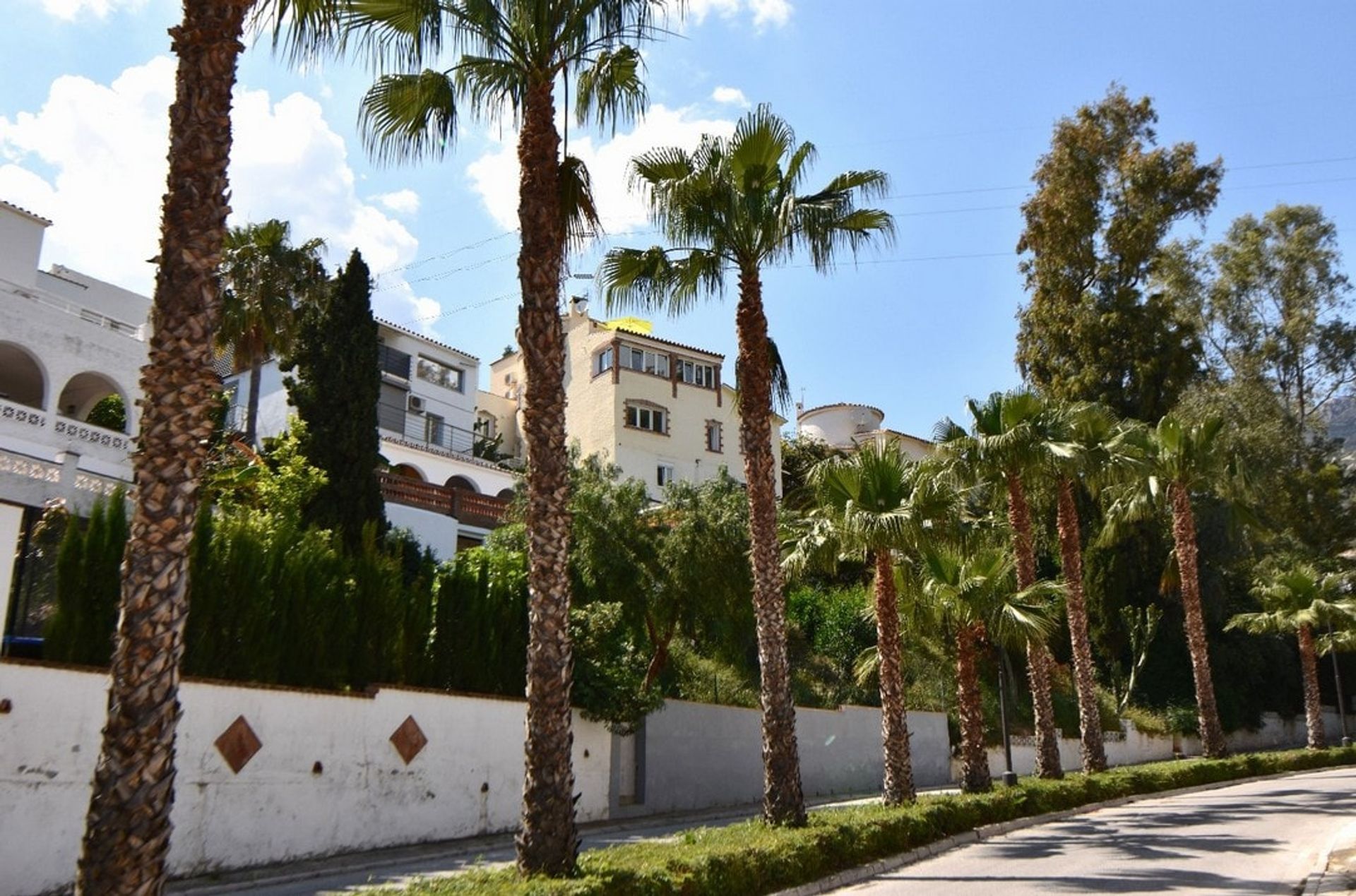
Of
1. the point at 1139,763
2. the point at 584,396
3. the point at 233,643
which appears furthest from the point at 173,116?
the point at 584,396

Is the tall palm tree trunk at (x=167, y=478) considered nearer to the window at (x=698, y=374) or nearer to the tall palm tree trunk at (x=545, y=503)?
the tall palm tree trunk at (x=545, y=503)

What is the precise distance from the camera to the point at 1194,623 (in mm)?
31766

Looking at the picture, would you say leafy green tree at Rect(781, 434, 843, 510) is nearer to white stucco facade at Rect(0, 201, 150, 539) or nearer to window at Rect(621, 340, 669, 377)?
window at Rect(621, 340, 669, 377)

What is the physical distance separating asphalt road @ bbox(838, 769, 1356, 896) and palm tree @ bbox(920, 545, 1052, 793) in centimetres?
197

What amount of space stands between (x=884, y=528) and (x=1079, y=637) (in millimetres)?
10627

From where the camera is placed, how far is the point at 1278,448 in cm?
4538

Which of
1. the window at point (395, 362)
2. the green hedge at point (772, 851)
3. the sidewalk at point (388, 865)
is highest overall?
the window at point (395, 362)

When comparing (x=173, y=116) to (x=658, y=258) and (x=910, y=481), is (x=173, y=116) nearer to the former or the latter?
(x=658, y=258)

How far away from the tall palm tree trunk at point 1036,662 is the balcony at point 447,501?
49.1ft

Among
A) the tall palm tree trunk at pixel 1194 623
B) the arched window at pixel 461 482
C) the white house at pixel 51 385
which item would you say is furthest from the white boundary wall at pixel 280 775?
the arched window at pixel 461 482

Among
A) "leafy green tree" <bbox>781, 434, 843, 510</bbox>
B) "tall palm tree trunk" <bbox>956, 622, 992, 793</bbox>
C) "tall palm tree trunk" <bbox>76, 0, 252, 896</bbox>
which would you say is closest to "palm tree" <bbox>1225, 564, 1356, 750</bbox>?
"leafy green tree" <bbox>781, 434, 843, 510</bbox>

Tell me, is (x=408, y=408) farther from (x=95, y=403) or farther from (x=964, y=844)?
(x=964, y=844)

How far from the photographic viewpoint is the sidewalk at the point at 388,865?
12938 mm

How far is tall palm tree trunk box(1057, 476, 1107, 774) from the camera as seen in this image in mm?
25922
